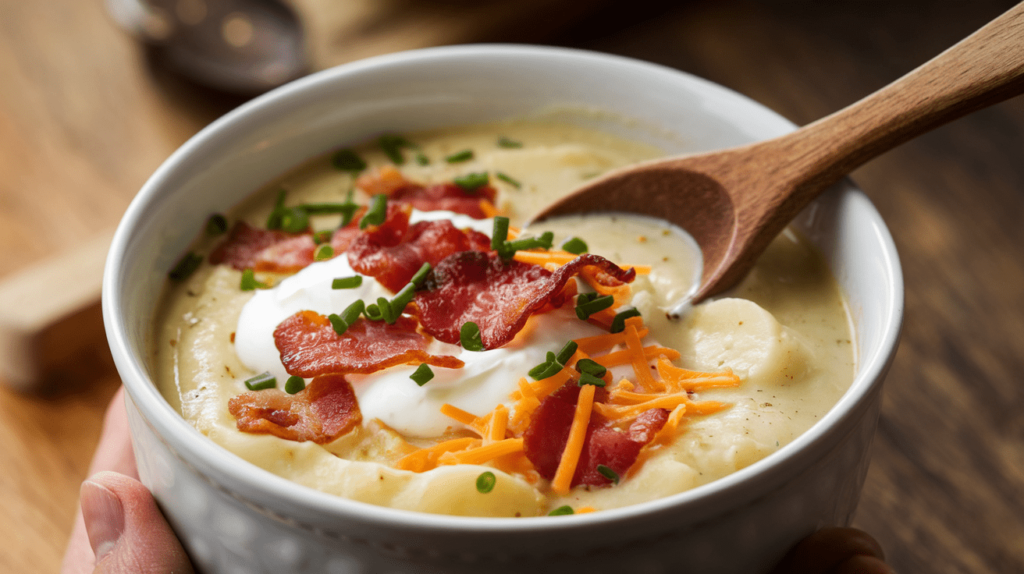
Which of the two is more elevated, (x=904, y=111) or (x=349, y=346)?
(x=904, y=111)

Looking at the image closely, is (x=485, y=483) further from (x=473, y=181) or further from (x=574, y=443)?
(x=473, y=181)

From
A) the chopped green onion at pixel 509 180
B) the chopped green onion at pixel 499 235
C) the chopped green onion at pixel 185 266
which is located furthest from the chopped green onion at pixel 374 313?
the chopped green onion at pixel 509 180

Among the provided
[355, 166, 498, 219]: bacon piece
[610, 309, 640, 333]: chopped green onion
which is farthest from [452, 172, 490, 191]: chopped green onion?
[610, 309, 640, 333]: chopped green onion

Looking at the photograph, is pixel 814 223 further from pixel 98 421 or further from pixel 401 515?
pixel 98 421

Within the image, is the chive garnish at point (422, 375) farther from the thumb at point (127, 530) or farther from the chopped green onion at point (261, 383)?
the thumb at point (127, 530)

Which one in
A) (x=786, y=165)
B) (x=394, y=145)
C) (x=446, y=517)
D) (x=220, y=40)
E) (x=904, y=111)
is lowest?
(x=220, y=40)

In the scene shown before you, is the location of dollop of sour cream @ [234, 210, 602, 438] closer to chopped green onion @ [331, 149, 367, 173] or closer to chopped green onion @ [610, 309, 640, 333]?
chopped green onion @ [610, 309, 640, 333]

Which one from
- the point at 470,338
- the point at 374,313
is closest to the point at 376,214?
the point at 374,313
